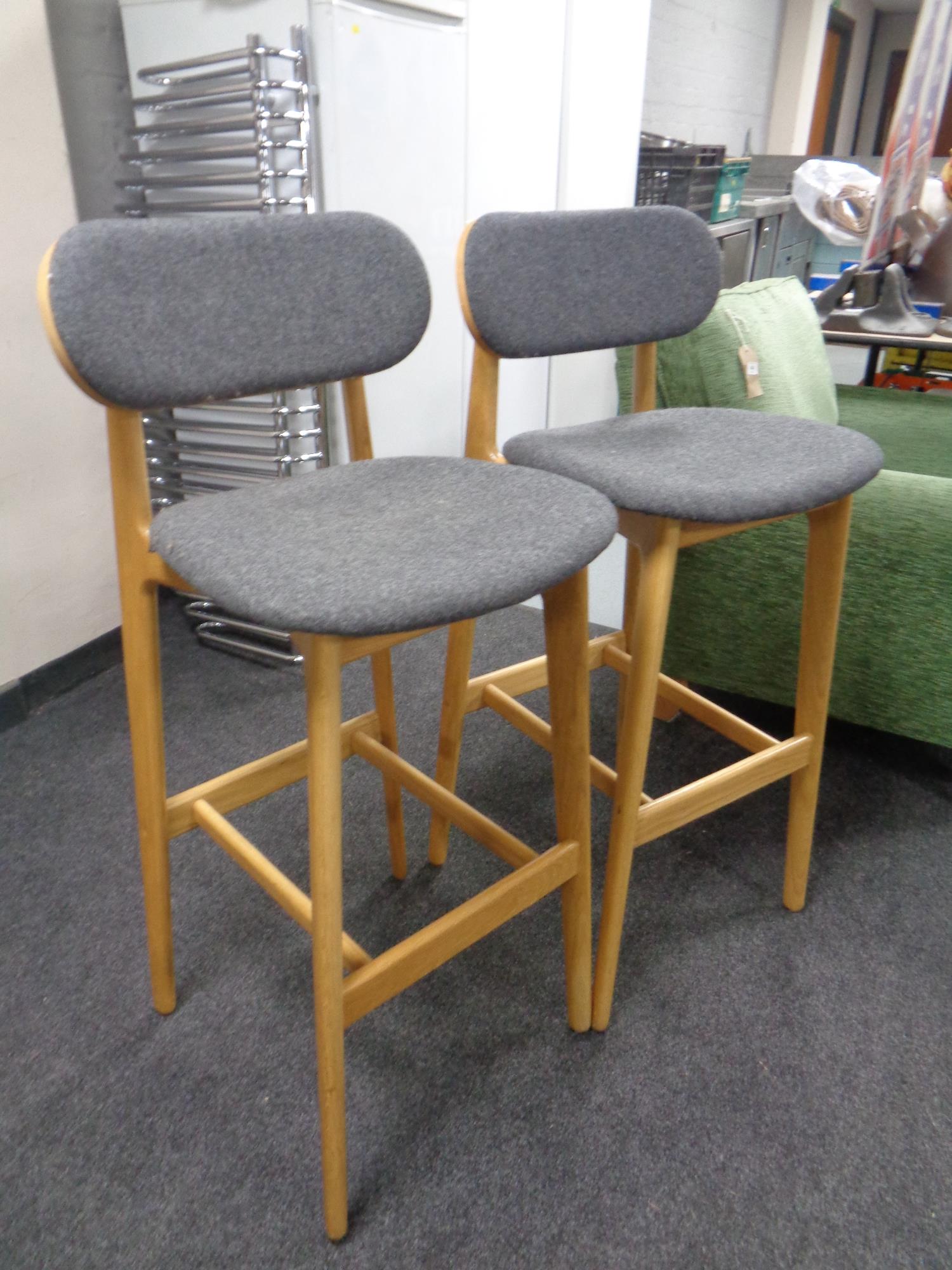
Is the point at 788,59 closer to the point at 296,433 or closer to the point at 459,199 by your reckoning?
the point at 459,199

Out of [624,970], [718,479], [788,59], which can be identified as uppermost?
[788,59]

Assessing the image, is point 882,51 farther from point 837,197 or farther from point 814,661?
point 814,661

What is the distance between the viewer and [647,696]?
0.96 m

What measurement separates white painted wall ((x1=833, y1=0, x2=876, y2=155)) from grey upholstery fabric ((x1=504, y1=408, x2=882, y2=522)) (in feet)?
21.3

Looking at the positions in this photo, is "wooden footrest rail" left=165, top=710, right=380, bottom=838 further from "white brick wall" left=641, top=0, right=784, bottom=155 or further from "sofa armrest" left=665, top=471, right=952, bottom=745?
"white brick wall" left=641, top=0, right=784, bottom=155

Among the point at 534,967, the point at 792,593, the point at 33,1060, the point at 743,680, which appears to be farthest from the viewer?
the point at 743,680

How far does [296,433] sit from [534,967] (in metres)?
1.16

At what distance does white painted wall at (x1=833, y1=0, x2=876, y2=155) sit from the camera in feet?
20.9

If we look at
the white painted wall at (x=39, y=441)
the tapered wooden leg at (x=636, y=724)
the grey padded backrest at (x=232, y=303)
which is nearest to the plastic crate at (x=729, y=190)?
the white painted wall at (x=39, y=441)

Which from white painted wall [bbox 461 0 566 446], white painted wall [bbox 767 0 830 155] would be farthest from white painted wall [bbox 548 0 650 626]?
white painted wall [bbox 767 0 830 155]

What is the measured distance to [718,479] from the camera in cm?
90

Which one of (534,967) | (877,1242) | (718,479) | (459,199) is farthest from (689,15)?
(877,1242)

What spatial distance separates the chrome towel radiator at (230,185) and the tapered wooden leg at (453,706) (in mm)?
676

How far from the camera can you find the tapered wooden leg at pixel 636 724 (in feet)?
3.03
